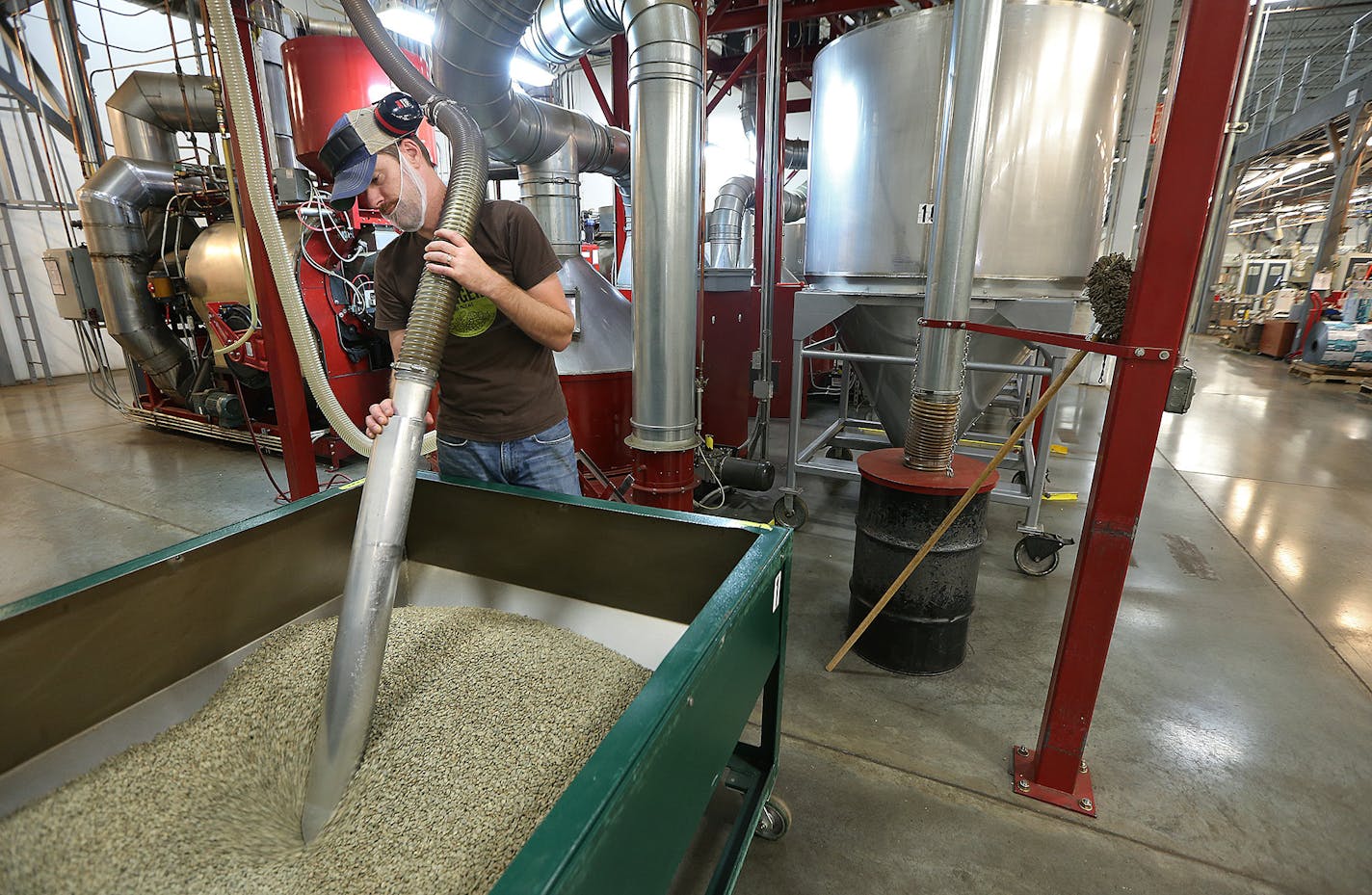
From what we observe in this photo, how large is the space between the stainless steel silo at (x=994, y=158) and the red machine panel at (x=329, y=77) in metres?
1.98

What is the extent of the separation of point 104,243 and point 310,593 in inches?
163

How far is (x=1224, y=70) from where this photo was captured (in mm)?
1092

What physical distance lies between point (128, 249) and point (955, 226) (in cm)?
483

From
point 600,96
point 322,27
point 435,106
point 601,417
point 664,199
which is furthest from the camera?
point 322,27

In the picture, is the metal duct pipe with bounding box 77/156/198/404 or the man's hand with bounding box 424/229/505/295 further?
the metal duct pipe with bounding box 77/156/198/404

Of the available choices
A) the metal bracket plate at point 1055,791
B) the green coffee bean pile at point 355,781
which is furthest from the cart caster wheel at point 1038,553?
the green coffee bean pile at point 355,781

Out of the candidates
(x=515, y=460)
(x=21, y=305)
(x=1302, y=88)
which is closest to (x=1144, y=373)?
(x=515, y=460)

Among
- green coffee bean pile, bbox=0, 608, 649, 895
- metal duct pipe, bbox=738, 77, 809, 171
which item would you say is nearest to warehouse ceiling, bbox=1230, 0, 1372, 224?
metal duct pipe, bbox=738, 77, 809, 171

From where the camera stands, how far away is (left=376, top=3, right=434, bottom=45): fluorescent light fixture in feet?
15.7

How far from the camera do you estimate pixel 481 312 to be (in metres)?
1.43

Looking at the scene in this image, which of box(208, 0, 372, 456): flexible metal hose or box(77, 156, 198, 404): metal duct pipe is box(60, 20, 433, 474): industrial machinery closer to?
box(77, 156, 198, 404): metal duct pipe

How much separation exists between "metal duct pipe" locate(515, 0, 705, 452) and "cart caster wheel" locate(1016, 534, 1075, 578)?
4.83 ft

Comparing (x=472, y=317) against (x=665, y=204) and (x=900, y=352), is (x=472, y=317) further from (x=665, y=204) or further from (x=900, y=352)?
(x=900, y=352)

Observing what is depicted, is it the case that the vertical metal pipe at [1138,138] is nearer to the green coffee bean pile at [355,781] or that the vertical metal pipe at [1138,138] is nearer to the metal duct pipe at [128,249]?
the green coffee bean pile at [355,781]
